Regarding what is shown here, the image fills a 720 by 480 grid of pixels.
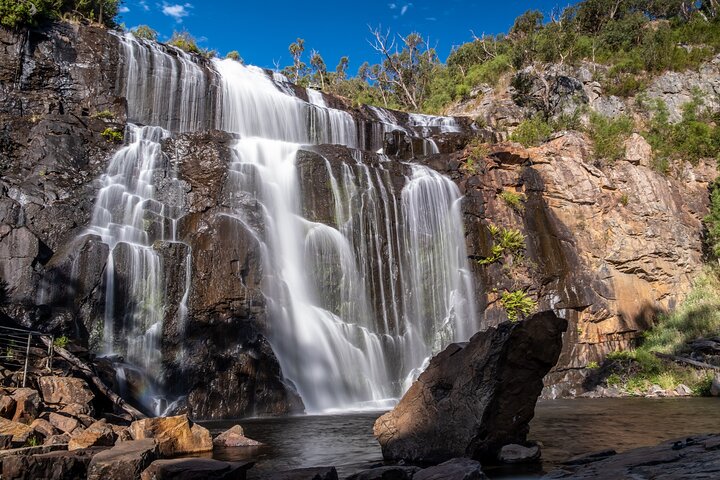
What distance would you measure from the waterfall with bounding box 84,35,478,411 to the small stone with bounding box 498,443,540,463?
31.0ft

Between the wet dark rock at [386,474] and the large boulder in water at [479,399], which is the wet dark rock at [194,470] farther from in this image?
the large boulder in water at [479,399]

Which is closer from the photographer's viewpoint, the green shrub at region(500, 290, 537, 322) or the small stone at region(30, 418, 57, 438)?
the small stone at region(30, 418, 57, 438)

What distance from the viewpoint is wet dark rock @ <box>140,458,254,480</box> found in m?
6.46

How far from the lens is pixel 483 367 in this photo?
27.4 ft

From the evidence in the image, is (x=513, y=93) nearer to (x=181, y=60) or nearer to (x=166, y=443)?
(x=181, y=60)

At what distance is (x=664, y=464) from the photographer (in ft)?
18.0

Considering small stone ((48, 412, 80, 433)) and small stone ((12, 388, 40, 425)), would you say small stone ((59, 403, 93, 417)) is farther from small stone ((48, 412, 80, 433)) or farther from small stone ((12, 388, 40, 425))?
small stone ((12, 388, 40, 425))

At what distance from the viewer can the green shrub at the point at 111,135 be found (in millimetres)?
22048

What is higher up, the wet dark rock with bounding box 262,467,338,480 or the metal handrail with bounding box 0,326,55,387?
the metal handrail with bounding box 0,326,55,387

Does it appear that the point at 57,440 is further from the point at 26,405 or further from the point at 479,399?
the point at 479,399

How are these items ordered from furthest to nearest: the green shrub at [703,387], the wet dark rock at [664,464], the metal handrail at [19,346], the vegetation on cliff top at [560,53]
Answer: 1. the vegetation on cliff top at [560,53]
2. the green shrub at [703,387]
3. the metal handrail at [19,346]
4. the wet dark rock at [664,464]

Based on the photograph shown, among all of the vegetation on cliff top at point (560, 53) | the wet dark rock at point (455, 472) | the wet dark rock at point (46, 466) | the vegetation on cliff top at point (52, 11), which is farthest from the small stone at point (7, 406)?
the vegetation on cliff top at point (560, 53)

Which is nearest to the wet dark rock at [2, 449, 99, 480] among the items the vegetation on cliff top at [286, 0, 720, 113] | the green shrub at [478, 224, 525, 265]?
the green shrub at [478, 224, 525, 265]

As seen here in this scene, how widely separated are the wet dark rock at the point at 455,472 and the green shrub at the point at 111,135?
20360 millimetres
